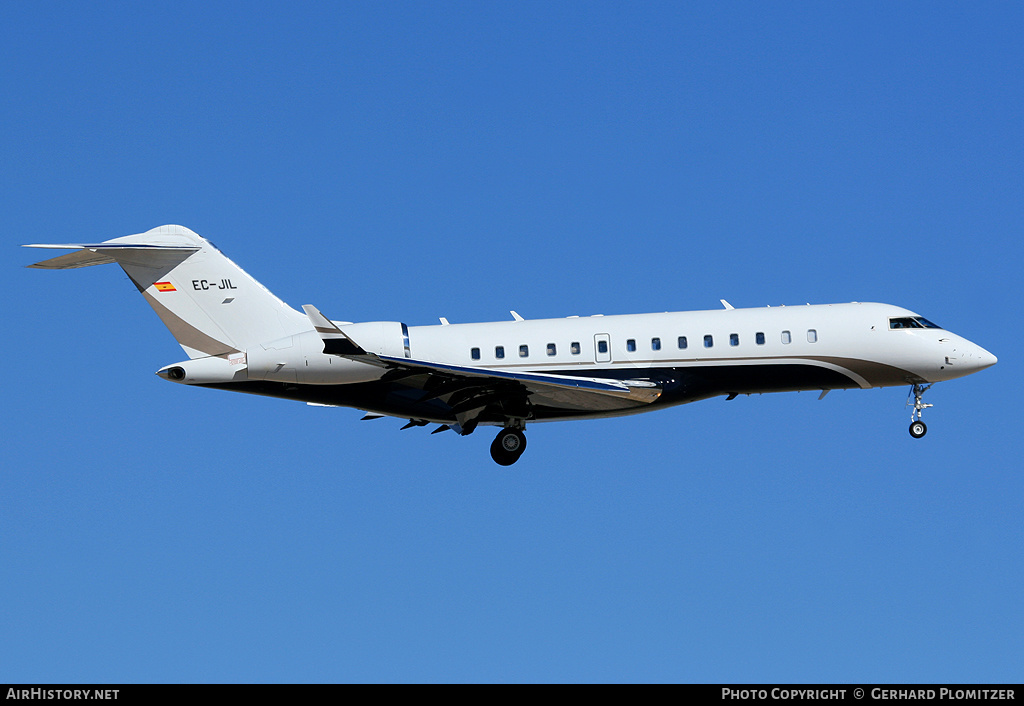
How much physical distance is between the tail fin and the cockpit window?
14.7 metres

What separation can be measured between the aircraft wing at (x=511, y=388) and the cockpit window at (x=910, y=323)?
6.24 m

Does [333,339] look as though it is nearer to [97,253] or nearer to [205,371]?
[205,371]

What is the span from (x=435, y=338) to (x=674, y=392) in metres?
5.98

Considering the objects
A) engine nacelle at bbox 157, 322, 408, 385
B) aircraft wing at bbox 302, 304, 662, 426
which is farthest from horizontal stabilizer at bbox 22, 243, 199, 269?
aircraft wing at bbox 302, 304, 662, 426

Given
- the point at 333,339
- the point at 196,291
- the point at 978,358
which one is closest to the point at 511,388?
the point at 333,339

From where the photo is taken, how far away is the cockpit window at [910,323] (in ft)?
101

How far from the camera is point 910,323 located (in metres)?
31.0

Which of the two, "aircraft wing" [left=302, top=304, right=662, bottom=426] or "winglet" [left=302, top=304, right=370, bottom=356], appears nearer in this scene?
"winglet" [left=302, top=304, right=370, bottom=356]

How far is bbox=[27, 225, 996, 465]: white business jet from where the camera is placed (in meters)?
29.9

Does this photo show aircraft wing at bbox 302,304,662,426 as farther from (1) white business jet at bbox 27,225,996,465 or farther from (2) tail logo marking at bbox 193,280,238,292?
(2) tail logo marking at bbox 193,280,238,292

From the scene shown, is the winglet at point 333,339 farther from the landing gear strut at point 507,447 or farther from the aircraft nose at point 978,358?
the aircraft nose at point 978,358

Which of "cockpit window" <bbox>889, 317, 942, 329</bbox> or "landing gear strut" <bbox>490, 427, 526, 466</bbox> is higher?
"cockpit window" <bbox>889, 317, 942, 329</bbox>

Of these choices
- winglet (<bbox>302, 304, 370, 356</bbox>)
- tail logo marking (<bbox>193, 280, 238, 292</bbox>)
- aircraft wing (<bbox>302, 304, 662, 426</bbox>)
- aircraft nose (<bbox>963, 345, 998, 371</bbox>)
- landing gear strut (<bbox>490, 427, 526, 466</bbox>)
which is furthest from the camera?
tail logo marking (<bbox>193, 280, 238, 292</bbox>)
